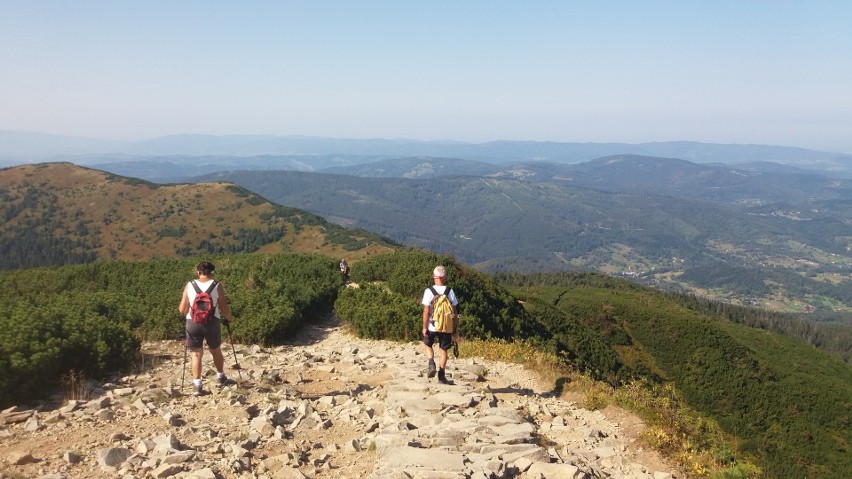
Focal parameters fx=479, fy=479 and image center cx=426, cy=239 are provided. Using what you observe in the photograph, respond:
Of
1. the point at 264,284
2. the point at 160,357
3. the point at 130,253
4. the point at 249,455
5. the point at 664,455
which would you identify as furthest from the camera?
the point at 130,253

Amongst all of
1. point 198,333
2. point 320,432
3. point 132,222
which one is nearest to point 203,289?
point 198,333

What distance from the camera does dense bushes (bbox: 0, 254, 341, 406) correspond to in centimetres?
841

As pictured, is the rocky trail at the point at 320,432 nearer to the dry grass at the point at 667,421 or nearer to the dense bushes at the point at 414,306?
the dry grass at the point at 667,421

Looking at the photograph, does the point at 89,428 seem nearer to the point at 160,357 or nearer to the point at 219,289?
the point at 219,289

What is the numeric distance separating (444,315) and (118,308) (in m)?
10.6

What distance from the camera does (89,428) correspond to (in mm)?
6777

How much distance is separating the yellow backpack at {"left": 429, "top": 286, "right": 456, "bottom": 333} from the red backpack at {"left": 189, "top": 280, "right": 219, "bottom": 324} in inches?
160

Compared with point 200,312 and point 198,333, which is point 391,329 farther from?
point 200,312

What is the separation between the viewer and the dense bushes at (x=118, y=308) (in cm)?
841

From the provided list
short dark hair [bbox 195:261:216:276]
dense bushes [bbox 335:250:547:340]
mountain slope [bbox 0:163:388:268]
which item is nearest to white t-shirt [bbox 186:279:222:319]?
short dark hair [bbox 195:261:216:276]

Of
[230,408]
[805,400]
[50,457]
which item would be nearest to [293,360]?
[230,408]

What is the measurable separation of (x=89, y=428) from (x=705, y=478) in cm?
872

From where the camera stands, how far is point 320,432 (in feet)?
23.7

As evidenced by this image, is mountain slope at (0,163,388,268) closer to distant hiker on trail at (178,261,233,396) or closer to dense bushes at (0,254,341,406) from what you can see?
dense bushes at (0,254,341,406)
